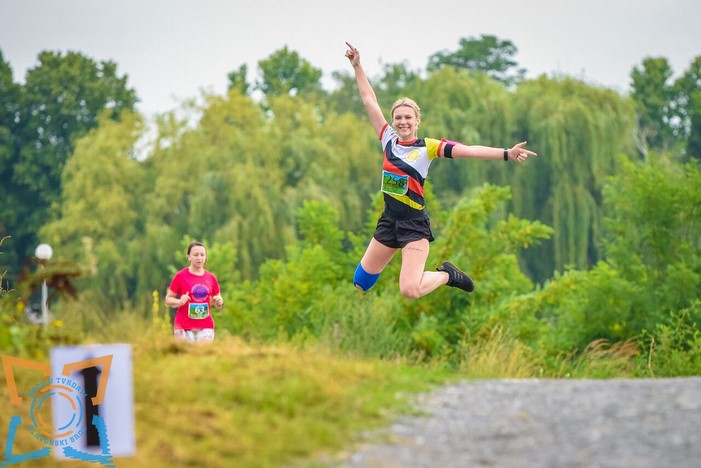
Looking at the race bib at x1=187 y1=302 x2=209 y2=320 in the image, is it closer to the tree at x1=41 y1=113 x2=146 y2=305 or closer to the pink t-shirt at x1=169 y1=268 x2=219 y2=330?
the pink t-shirt at x1=169 y1=268 x2=219 y2=330

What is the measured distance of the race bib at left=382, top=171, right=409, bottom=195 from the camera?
11.6m

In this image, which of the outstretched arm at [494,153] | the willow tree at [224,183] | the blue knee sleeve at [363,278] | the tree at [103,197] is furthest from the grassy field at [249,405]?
the tree at [103,197]

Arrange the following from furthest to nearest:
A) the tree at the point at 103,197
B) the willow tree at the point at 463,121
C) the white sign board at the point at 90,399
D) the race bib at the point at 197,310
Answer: the tree at the point at 103,197, the willow tree at the point at 463,121, the race bib at the point at 197,310, the white sign board at the point at 90,399

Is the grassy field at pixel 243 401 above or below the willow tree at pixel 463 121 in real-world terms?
below

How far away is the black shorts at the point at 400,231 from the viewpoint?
11.7m

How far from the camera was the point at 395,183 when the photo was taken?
11648 millimetres

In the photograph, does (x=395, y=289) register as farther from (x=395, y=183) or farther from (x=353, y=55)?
(x=395, y=183)

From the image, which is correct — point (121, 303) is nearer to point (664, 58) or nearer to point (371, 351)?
point (371, 351)

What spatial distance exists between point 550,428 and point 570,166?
31.8 meters

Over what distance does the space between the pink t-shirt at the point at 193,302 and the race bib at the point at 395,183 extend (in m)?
1.91

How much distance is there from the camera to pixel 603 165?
38312 millimetres

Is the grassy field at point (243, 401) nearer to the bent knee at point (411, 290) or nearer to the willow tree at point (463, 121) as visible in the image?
the bent knee at point (411, 290)

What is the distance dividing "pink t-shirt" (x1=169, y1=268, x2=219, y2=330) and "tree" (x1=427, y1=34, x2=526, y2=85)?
55.3 metres

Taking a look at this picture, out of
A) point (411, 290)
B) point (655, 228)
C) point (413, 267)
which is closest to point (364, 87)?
point (413, 267)
